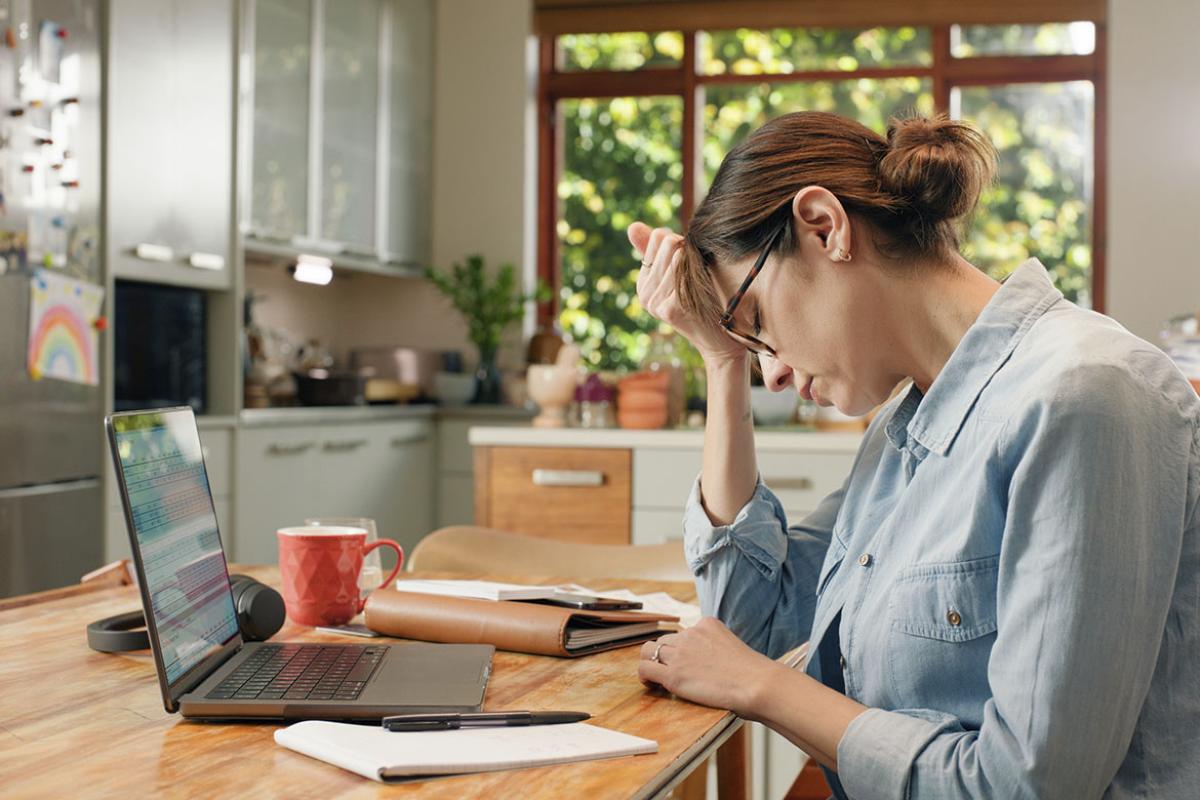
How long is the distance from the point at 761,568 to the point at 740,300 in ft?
1.16

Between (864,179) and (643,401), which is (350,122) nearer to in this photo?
(643,401)

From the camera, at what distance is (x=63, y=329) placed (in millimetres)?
3359

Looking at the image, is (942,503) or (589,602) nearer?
(942,503)

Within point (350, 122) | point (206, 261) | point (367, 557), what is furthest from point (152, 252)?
point (367, 557)

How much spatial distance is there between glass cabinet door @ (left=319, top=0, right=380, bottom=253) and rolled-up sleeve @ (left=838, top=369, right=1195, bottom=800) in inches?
169

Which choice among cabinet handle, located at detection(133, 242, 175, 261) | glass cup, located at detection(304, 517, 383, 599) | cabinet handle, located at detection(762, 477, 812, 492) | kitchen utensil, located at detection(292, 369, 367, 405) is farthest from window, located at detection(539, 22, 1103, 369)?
glass cup, located at detection(304, 517, 383, 599)

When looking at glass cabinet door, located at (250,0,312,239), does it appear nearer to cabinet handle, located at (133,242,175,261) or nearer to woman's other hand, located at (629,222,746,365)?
cabinet handle, located at (133,242,175,261)

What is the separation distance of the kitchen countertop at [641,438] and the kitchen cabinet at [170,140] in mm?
1105

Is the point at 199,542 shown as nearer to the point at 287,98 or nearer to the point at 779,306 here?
the point at 779,306

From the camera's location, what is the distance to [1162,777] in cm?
102

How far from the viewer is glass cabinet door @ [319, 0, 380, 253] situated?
5016mm

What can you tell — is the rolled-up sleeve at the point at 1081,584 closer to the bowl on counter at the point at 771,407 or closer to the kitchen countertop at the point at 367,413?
the bowl on counter at the point at 771,407

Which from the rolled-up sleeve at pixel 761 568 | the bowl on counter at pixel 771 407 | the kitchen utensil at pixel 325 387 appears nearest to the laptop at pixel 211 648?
the rolled-up sleeve at pixel 761 568

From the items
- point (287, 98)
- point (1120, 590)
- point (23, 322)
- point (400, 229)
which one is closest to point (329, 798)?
point (1120, 590)
